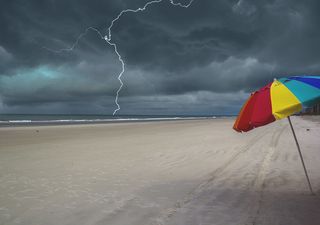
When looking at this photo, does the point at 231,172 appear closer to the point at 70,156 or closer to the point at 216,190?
the point at 216,190

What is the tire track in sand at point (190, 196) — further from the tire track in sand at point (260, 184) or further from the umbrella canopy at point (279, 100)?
the umbrella canopy at point (279, 100)

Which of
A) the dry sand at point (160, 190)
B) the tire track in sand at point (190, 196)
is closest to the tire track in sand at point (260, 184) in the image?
the dry sand at point (160, 190)

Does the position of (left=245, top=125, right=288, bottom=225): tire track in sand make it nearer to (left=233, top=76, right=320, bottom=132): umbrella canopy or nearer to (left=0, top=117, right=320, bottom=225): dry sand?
(left=0, top=117, right=320, bottom=225): dry sand

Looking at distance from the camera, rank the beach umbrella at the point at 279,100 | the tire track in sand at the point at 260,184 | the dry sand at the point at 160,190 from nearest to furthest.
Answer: the beach umbrella at the point at 279,100 < the tire track in sand at the point at 260,184 < the dry sand at the point at 160,190

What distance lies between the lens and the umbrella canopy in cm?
431

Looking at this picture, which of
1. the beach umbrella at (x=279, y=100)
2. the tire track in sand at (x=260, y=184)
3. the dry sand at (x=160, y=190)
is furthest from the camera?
the dry sand at (x=160, y=190)

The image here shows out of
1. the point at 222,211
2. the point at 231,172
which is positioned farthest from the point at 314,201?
the point at 231,172

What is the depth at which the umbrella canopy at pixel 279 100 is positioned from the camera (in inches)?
170

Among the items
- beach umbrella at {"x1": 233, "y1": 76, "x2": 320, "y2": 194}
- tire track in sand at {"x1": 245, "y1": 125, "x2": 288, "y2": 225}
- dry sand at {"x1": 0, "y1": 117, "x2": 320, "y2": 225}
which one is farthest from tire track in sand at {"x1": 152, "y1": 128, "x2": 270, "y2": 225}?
beach umbrella at {"x1": 233, "y1": 76, "x2": 320, "y2": 194}

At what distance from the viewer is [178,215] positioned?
484 centimetres

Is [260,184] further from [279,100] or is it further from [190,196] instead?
[279,100]

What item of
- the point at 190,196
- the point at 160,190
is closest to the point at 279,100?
the point at 190,196

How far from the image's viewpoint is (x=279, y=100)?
15.0ft

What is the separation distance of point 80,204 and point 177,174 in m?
3.07
